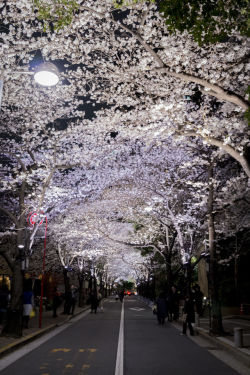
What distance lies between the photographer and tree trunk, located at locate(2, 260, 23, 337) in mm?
12133

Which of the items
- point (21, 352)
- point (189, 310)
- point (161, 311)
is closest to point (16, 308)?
point (21, 352)

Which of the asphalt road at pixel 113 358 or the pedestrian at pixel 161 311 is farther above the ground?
the pedestrian at pixel 161 311

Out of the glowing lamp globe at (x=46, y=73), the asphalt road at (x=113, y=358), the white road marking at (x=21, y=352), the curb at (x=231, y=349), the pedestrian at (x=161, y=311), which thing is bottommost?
the white road marking at (x=21, y=352)

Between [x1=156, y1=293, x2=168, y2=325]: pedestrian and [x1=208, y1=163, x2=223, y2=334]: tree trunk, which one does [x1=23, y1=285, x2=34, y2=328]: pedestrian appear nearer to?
[x1=156, y1=293, x2=168, y2=325]: pedestrian

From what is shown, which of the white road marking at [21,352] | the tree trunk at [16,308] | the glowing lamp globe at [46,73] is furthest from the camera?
the tree trunk at [16,308]

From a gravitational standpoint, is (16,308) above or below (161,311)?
above

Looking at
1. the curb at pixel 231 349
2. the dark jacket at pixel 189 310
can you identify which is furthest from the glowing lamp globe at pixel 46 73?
the dark jacket at pixel 189 310

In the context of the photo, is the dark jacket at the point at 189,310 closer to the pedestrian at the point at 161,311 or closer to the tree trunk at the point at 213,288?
the tree trunk at the point at 213,288

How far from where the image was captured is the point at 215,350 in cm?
1052

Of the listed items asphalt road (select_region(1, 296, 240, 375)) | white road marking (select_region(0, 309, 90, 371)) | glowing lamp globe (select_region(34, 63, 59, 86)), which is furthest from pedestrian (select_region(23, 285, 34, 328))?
glowing lamp globe (select_region(34, 63, 59, 86))

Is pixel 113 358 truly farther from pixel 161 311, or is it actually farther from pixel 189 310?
pixel 161 311

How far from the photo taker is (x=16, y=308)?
12.7 meters

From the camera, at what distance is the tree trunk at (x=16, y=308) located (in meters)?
12.1

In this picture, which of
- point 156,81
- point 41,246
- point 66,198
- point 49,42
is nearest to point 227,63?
point 156,81
